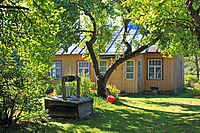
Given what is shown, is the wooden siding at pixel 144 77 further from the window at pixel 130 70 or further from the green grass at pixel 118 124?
the green grass at pixel 118 124

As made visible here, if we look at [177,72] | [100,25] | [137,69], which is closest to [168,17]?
[100,25]

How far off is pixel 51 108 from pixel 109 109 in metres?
3.41

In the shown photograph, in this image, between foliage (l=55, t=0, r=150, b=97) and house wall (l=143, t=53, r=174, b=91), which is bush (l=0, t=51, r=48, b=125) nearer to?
foliage (l=55, t=0, r=150, b=97)

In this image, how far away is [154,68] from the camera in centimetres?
2295

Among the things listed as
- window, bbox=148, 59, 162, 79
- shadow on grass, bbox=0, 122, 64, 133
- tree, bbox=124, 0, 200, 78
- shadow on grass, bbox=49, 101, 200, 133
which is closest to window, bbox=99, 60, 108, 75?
window, bbox=148, 59, 162, 79

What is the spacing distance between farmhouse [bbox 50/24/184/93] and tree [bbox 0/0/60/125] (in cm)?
1253

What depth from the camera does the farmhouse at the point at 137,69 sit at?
72.0 ft

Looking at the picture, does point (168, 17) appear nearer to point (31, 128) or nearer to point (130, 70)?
point (31, 128)

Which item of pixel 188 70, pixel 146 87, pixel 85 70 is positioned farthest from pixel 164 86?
pixel 188 70

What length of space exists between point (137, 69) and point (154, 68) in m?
1.94

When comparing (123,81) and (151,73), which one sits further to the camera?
(151,73)

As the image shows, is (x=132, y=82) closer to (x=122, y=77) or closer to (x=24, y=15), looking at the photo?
(x=122, y=77)

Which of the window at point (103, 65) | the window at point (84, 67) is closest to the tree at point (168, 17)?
the window at point (103, 65)

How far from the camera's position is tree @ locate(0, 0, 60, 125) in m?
7.11
